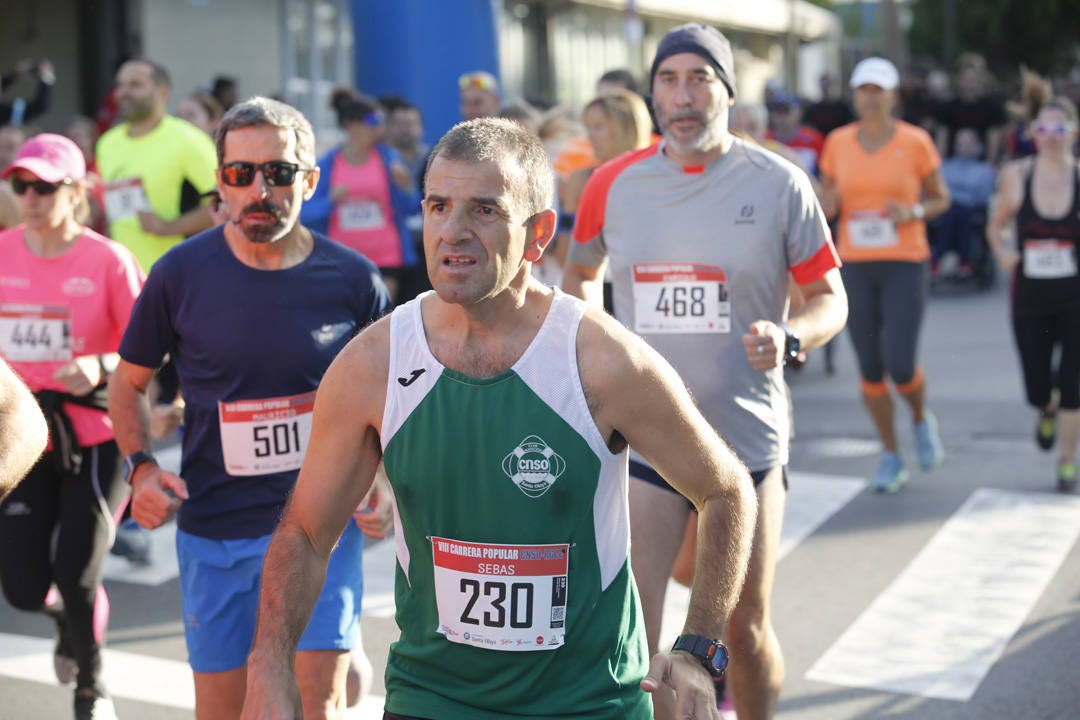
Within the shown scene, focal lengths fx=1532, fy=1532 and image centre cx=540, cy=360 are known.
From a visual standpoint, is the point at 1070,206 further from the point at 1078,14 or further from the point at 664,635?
the point at 1078,14

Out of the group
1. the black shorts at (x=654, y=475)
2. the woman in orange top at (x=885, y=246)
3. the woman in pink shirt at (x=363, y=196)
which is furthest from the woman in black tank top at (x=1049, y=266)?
the black shorts at (x=654, y=475)

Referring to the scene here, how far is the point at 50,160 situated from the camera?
5105mm

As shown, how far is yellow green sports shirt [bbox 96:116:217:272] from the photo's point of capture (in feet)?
25.5

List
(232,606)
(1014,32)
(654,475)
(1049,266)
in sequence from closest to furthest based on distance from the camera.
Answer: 1. (232,606)
2. (654,475)
3. (1049,266)
4. (1014,32)

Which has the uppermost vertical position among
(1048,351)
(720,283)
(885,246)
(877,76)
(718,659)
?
(877,76)

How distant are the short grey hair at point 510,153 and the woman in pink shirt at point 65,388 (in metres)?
2.33

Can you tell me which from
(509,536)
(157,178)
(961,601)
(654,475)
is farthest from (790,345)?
(157,178)

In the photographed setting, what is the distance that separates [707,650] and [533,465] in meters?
0.46

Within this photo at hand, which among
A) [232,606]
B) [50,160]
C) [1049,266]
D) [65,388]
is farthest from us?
[1049,266]

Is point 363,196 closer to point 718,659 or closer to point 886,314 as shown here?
point 886,314

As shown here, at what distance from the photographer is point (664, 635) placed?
5.84m

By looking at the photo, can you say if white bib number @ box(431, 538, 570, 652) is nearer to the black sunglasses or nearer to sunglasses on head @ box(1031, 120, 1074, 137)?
the black sunglasses

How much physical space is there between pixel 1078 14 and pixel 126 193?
4385 centimetres

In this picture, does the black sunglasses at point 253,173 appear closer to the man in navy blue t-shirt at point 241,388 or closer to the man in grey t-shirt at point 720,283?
the man in navy blue t-shirt at point 241,388
